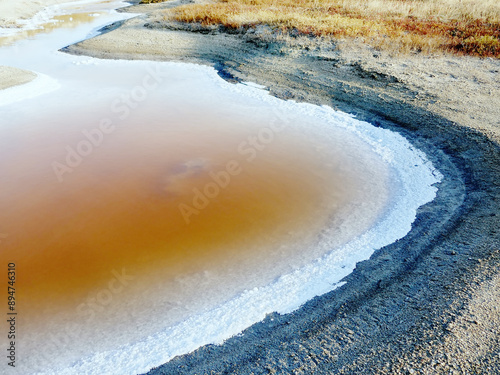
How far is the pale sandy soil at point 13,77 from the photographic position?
14.4 metres

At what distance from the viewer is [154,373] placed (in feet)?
14.4

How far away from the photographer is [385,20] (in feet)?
68.5

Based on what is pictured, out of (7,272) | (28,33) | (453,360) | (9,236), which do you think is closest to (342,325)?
(453,360)

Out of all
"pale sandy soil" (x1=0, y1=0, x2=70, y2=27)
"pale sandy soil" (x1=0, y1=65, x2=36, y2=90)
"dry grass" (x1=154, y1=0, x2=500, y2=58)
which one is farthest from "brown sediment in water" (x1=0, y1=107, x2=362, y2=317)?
"pale sandy soil" (x1=0, y1=0, x2=70, y2=27)

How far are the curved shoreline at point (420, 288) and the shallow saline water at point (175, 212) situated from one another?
14.2 inches

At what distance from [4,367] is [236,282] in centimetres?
315

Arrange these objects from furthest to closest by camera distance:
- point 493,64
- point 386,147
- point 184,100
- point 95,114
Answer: point 493,64
point 184,100
point 95,114
point 386,147

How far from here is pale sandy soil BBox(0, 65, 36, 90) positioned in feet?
47.1

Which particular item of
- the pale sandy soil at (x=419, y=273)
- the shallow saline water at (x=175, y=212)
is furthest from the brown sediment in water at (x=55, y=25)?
the pale sandy soil at (x=419, y=273)

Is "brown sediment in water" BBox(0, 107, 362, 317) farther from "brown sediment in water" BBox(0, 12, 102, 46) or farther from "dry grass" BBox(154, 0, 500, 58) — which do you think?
"brown sediment in water" BBox(0, 12, 102, 46)

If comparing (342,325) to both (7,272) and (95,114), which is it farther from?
(95,114)
